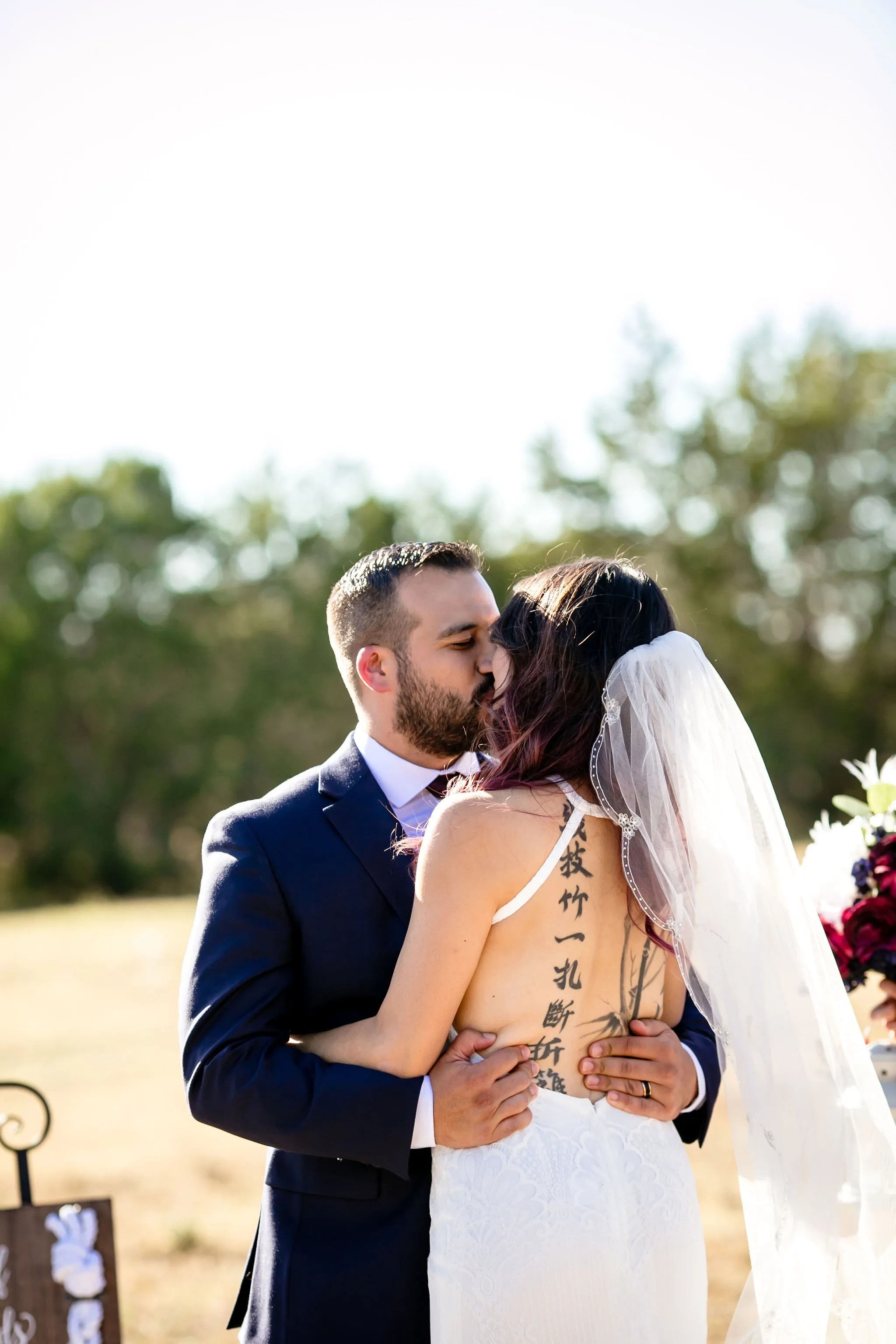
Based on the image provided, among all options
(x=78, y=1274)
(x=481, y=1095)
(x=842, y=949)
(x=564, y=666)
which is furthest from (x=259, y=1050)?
(x=842, y=949)

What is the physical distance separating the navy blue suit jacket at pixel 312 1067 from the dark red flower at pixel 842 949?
23.2 inches

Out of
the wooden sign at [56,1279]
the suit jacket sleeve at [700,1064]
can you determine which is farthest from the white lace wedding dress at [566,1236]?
the wooden sign at [56,1279]

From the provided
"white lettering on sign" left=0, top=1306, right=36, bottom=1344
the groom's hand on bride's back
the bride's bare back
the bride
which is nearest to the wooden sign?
"white lettering on sign" left=0, top=1306, right=36, bottom=1344

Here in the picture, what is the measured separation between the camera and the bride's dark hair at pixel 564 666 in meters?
2.40

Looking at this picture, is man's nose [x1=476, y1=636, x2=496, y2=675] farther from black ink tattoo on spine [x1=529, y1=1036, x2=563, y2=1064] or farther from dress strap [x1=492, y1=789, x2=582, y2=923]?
black ink tattoo on spine [x1=529, y1=1036, x2=563, y2=1064]

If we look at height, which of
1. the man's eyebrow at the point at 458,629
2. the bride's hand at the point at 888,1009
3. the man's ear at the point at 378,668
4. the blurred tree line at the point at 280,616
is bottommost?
the bride's hand at the point at 888,1009

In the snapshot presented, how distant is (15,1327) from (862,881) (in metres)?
2.40

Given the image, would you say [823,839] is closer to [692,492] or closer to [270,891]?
[270,891]

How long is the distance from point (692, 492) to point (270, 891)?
25.9m

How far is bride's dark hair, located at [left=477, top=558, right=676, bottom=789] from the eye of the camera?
2396 mm

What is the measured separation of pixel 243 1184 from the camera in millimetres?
7109

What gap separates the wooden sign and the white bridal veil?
1505 millimetres

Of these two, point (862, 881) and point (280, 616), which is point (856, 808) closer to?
point (862, 881)

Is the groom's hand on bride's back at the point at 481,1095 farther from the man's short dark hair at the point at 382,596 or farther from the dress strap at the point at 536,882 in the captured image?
the man's short dark hair at the point at 382,596
